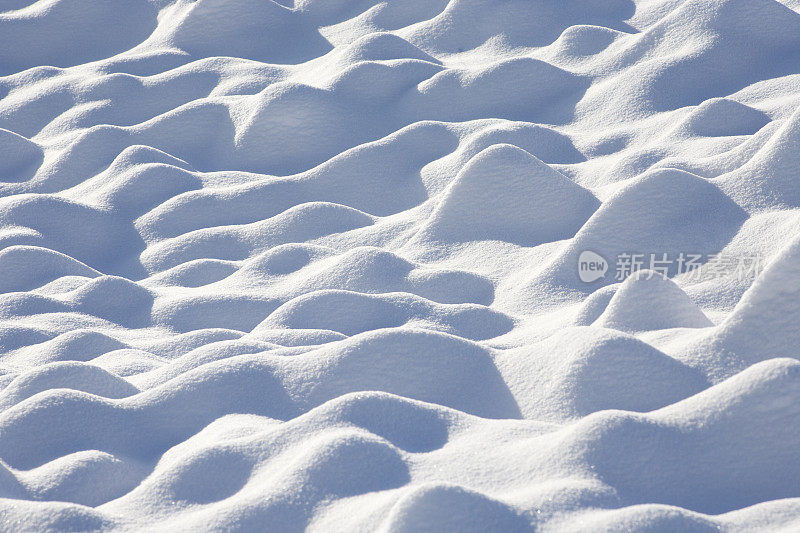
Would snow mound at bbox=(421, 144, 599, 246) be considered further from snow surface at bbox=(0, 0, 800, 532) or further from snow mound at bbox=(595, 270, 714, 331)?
snow mound at bbox=(595, 270, 714, 331)

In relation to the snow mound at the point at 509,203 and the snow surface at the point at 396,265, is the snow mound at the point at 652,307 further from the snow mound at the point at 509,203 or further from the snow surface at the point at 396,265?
the snow mound at the point at 509,203

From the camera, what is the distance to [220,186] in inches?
98.9

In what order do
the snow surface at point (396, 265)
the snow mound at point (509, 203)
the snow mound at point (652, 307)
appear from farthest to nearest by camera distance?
the snow mound at point (509, 203) → the snow mound at point (652, 307) → the snow surface at point (396, 265)

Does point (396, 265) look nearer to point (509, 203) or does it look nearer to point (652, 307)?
point (509, 203)

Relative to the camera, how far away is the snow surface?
1270mm

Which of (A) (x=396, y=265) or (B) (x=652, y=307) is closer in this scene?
(B) (x=652, y=307)

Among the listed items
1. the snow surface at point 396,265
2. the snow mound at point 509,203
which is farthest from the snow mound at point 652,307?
the snow mound at point 509,203

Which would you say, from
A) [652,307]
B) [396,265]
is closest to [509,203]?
[396,265]

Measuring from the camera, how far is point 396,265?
2045 mm

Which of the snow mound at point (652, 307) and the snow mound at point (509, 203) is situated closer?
the snow mound at point (652, 307)

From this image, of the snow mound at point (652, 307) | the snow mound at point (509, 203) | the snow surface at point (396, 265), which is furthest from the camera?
the snow mound at point (509, 203)

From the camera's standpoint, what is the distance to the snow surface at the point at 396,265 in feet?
4.17

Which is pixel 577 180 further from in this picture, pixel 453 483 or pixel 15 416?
pixel 15 416

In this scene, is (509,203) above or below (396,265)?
above
